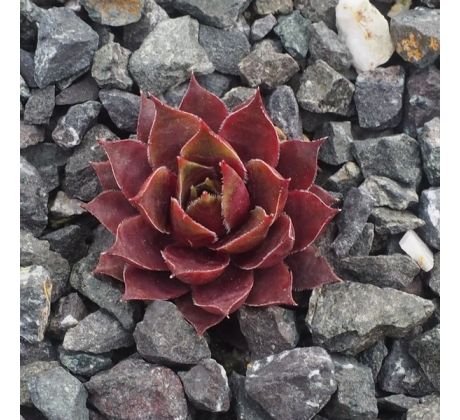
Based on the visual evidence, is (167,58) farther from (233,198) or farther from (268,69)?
(233,198)

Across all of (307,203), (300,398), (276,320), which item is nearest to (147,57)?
(307,203)

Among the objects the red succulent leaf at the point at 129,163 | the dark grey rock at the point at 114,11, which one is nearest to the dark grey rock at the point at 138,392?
the red succulent leaf at the point at 129,163

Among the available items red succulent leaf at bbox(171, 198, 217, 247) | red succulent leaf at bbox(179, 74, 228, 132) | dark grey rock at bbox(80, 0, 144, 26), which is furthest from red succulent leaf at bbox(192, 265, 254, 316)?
dark grey rock at bbox(80, 0, 144, 26)

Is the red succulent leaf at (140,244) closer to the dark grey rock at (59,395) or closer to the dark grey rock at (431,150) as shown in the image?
the dark grey rock at (59,395)

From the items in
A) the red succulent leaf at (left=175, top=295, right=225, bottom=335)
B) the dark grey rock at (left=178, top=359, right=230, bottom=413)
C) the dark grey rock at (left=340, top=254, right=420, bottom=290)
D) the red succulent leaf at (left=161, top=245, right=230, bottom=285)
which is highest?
the red succulent leaf at (left=161, top=245, right=230, bottom=285)

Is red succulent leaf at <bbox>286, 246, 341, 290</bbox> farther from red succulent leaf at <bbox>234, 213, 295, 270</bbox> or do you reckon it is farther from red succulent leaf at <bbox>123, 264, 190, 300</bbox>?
red succulent leaf at <bbox>123, 264, 190, 300</bbox>

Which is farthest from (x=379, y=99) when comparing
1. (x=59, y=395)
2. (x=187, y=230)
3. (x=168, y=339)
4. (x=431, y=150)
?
(x=59, y=395)

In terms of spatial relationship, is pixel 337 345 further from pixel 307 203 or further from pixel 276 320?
pixel 307 203
